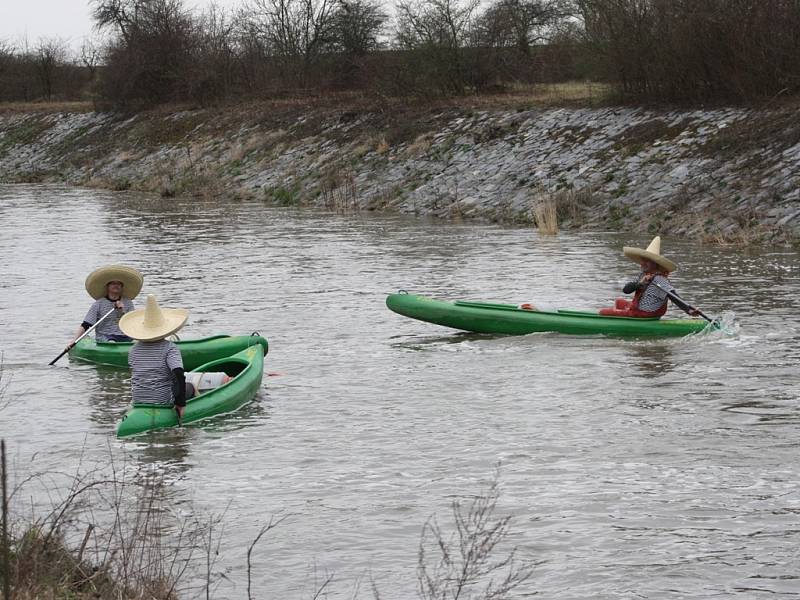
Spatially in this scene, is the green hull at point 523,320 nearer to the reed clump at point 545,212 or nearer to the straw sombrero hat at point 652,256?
the straw sombrero hat at point 652,256

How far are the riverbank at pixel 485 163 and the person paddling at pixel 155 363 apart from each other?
1349 centimetres

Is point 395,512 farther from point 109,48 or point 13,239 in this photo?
point 109,48

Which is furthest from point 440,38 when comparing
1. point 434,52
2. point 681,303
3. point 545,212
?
point 681,303

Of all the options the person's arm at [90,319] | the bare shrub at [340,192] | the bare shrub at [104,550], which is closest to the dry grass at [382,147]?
the bare shrub at [340,192]

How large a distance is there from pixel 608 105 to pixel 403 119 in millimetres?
7216

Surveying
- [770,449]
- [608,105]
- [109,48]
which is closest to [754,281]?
[770,449]

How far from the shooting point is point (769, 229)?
68.6 feet

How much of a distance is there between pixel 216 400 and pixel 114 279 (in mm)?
2984

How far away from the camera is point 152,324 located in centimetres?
978

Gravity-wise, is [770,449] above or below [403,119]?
below

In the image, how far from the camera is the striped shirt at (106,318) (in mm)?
12711

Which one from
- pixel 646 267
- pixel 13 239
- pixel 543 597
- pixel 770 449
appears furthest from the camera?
pixel 13 239

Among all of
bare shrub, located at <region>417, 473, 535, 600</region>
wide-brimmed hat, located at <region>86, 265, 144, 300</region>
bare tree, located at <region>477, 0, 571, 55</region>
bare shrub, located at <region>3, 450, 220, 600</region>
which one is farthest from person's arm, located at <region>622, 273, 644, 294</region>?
bare tree, located at <region>477, 0, 571, 55</region>

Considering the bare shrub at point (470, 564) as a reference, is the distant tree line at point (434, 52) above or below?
above
